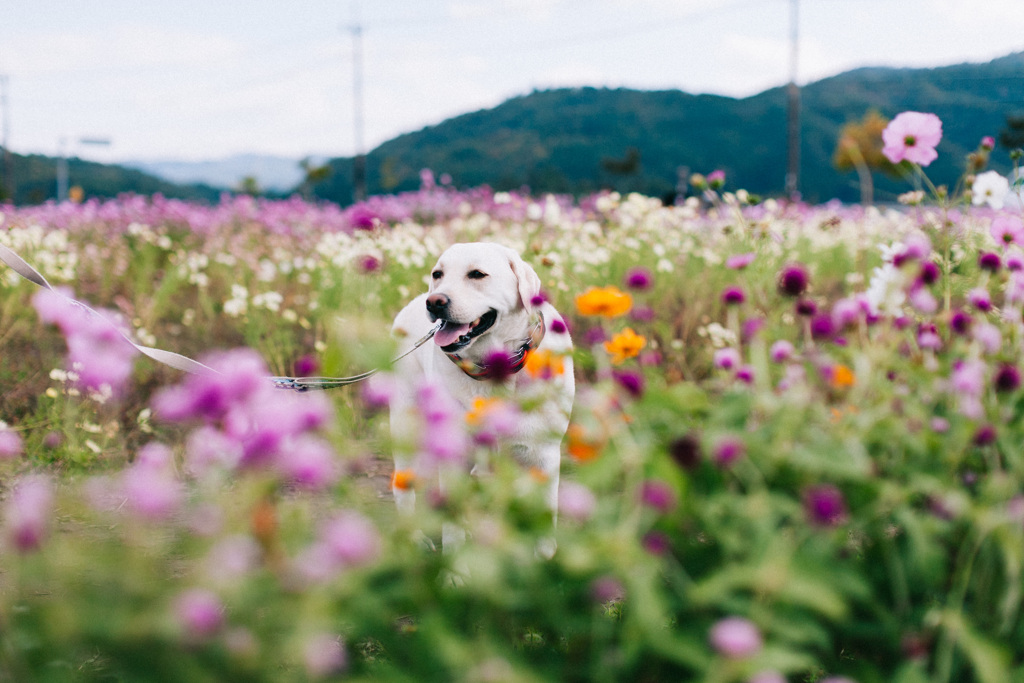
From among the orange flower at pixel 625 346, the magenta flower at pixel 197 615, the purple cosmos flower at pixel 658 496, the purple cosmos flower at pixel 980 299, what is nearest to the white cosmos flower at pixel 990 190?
the purple cosmos flower at pixel 980 299

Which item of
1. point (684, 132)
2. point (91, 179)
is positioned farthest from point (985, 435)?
point (684, 132)

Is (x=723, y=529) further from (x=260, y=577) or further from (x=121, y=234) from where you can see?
(x=121, y=234)

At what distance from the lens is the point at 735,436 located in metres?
1.07

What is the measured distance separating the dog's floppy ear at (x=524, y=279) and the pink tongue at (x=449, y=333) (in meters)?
0.24

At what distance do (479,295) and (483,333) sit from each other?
0.52ft

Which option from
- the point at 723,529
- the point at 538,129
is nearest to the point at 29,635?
the point at 723,529

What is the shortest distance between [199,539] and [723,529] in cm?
72

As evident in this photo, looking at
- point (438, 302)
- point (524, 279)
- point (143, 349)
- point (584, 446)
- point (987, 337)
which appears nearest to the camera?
point (584, 446)

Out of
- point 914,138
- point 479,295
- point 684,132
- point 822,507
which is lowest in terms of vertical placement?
point 822,507

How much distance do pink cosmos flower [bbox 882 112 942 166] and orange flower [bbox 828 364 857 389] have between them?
117 cm

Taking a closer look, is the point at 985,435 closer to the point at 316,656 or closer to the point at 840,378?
the point at 840,378

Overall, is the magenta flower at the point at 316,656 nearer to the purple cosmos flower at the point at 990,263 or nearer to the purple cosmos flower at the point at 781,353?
the purple cosmos flower at the point at 781,353

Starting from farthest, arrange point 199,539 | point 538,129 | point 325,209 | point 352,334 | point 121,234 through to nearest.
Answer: point 538,129, point 325,209, point 121,234, point 352,334, point 199,539

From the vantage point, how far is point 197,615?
709 mm
